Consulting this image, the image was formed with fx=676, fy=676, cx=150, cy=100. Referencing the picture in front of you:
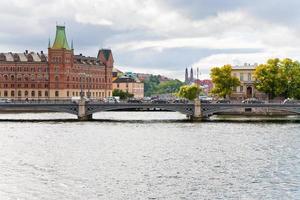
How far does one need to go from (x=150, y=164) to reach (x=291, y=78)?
78.6 metres

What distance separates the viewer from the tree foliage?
11875cm

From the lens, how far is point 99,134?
6881 cm

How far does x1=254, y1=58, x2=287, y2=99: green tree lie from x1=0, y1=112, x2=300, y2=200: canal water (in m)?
45.7

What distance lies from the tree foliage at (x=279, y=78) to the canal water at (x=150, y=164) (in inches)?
1803

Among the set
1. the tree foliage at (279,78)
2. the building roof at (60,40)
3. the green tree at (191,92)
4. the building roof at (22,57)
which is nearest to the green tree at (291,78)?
the tree foliage at (279,78)

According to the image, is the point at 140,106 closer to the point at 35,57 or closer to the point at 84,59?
the point at 35,57

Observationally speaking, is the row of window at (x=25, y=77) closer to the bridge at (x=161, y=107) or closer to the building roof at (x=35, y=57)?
the building roof at (x=35, y=57)

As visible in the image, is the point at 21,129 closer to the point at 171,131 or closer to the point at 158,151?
the point at 171,131

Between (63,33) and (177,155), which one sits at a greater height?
(63,33)

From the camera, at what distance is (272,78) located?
390 feet

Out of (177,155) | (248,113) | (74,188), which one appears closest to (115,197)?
(74,188)

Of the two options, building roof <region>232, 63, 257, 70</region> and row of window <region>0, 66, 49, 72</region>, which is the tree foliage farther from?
row of window <region>0, 66, 49, 72</region>

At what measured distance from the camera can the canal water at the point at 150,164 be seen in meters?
36.4

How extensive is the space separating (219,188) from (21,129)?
42282 millimetres
